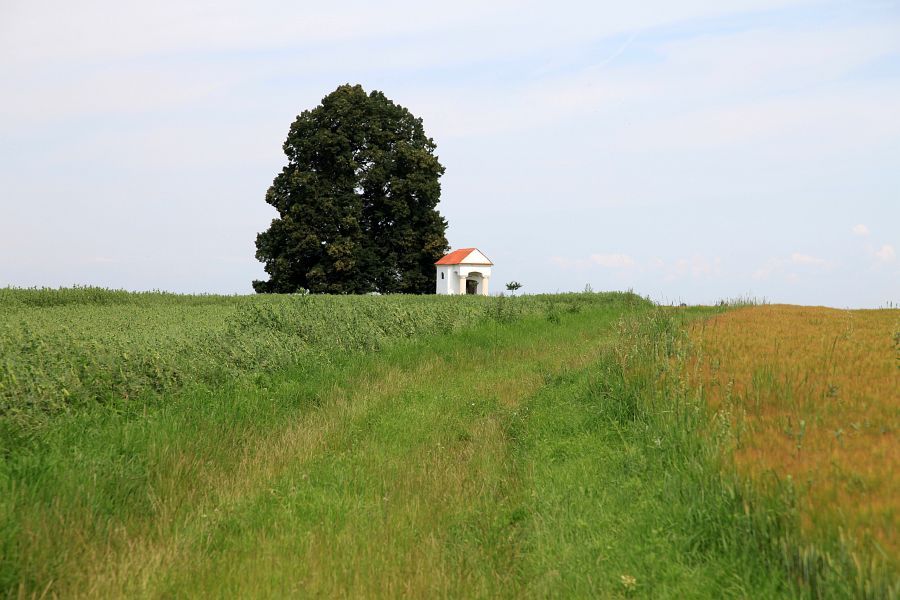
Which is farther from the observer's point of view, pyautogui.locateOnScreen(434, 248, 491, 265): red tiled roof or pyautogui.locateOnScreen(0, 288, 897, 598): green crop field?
pyautogui.locateOnScreen(434, 248, 491, 265): red tiled roof

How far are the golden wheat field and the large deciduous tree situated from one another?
32207 millimetres

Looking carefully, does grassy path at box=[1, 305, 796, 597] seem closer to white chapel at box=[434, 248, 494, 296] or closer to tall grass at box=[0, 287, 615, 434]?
tall grass at box=[0, 287, 615, 434]

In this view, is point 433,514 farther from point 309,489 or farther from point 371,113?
point 371,113

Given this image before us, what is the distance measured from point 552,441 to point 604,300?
29.2 meters

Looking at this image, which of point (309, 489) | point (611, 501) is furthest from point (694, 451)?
point (309, 489)

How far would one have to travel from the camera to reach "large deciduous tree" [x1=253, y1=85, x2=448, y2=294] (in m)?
42.1

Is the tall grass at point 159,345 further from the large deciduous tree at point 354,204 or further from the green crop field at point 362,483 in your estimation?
the large deciduous tree at point 354,204

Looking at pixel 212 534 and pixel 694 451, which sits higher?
pixel 694 451

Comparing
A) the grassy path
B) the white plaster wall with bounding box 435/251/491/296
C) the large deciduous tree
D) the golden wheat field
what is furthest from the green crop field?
the white plaster wall with bounding box 435/251/491/296

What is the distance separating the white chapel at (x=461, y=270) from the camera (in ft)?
155

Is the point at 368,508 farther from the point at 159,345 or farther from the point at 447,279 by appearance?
the point at 447,279

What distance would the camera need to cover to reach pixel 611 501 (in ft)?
22.6

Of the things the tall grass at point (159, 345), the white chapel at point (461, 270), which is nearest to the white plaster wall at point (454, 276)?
the white chapel at point (461, 270)

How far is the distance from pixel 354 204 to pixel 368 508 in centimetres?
3673
